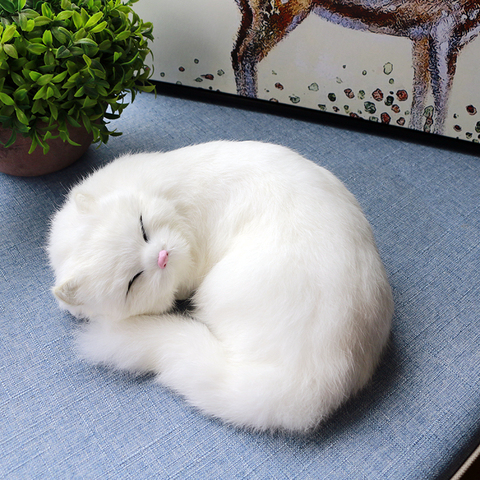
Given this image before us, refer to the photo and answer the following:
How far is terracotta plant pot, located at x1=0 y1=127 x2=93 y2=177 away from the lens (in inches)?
45.4

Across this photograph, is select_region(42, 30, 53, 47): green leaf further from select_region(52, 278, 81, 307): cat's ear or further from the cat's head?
select_region(52, 278, 81, 307): cat's ear

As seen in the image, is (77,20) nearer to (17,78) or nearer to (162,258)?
(17,78)

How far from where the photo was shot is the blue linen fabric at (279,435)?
0.78 metres

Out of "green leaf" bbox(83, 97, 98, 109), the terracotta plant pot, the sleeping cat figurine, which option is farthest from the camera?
the terracotta plant pot

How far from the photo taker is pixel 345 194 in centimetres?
94

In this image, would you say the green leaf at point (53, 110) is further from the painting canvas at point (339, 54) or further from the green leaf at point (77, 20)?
the painting canvas at point (339, 54)

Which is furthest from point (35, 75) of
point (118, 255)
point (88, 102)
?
point (118, 255)

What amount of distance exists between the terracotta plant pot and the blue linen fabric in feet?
0.11

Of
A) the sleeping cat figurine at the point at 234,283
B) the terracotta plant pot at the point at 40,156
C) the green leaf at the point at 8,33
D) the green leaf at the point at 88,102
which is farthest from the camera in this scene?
the terracotta plant pot at the point at 40,156

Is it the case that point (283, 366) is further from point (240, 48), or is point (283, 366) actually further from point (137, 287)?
point (240, 48)

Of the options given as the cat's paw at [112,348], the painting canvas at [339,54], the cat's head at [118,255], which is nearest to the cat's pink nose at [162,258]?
the cat's head at [118,255]

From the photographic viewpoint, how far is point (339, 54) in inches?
51.6

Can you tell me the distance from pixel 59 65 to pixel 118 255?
1.60ft

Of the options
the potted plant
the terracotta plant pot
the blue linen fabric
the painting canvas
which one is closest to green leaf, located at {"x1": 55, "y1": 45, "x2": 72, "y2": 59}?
the potted plant
